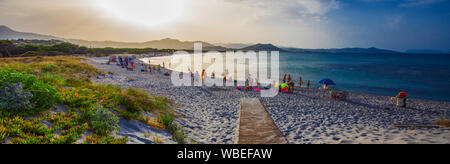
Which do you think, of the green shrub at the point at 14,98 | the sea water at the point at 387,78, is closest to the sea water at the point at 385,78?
the sea water at the point at 387,78

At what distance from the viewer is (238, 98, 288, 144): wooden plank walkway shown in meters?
6.66

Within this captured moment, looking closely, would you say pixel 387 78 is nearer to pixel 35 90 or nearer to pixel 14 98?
pixel 35 90

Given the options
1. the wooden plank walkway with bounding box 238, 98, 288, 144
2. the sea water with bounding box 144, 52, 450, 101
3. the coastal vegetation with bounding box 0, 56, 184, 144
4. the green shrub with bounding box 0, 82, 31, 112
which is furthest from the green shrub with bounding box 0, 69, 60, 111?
the sea water with bounding box 144, 52, 450, 101

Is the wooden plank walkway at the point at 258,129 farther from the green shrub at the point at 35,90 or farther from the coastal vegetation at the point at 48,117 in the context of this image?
the green shrub at the point at 35,90

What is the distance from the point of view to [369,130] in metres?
7.86

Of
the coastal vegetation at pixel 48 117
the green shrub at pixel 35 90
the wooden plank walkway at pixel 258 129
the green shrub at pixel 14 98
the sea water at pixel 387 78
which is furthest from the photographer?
the sea water at pixel 387 78

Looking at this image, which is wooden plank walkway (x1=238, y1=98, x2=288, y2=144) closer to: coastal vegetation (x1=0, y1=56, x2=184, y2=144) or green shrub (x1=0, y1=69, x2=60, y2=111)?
coastal vegetation (x1=0, y1=56, x2=184, y2=144)

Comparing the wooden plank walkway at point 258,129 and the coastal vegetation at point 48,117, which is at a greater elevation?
the coastal vegetation at point 48,117

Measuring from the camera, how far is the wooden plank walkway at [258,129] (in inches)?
262

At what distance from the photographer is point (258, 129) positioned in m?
7.76

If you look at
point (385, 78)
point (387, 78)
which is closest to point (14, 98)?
point (385, 78)

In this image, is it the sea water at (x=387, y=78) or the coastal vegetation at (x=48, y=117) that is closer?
the coastal vegetation at (x=48, y=117)
